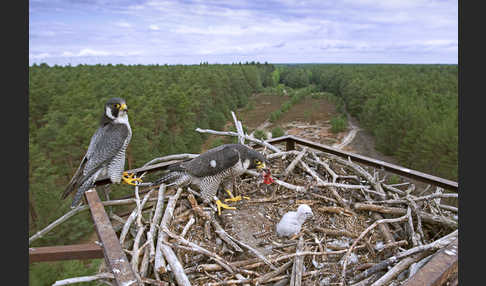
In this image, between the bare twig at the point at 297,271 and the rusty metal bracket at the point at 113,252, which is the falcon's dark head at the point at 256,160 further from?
the rusty metal bracket at the point at 113,252

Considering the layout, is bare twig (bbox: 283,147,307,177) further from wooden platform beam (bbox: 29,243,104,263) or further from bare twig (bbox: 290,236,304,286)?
wooden platform beam (bbox: 29,243,104,263)

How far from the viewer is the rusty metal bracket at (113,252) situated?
1.93 meters

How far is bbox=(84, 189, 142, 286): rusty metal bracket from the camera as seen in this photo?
6.35ft

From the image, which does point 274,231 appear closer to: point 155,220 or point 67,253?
point 155,220

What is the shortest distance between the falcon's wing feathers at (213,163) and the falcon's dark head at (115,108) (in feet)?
4.22

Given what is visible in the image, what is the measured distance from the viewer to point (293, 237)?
3.11m

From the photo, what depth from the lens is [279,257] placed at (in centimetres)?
273

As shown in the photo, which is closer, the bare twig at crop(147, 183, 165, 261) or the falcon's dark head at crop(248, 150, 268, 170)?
the bare twig at crop(147, 183, 165, 261)

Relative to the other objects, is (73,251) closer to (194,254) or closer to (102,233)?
(102,233)

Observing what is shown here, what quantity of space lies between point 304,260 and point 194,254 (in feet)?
3.58

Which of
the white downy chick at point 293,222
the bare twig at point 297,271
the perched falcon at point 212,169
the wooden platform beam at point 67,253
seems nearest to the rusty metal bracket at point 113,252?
the wooden platform beam at point 67,253

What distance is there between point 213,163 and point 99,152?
1.67m

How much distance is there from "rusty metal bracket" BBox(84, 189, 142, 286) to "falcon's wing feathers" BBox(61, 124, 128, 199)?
1099 mm

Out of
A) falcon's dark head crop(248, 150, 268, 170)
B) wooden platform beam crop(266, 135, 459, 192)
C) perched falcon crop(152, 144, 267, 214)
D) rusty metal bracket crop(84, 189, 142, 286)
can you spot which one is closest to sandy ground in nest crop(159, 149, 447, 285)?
perched falcon crop(152, 144, 267, 214)
